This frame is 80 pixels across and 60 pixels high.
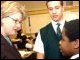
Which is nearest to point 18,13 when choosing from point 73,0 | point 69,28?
point 69,28

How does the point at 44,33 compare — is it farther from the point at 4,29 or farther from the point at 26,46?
the point at 26,46

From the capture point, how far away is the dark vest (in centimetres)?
220

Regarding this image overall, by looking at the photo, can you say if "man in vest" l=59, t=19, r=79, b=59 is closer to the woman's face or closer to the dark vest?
the woman's face

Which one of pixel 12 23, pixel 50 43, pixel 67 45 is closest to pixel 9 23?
pixel 12 23

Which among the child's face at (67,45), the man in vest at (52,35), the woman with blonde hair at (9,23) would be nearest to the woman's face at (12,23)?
the woman with blonde hair at (9,23)

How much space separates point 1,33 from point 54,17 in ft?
2.34

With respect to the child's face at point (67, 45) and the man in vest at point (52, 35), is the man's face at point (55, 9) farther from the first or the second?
the child's face at point (67, 45)

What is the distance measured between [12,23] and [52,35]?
2.21 ft

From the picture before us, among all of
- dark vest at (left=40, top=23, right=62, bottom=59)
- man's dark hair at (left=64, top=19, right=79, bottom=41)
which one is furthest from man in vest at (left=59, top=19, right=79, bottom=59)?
dark vest at (left=40, top=23, right=62, bottom=59)

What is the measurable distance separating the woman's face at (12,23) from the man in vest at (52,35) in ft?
1.80

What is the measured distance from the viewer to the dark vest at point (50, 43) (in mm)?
2201

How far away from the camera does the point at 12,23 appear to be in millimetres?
1691

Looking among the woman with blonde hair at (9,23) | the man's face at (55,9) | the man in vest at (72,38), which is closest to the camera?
Answer: the man in vest at (72,38)

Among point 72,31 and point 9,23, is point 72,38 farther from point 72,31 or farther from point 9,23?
point 9,23
